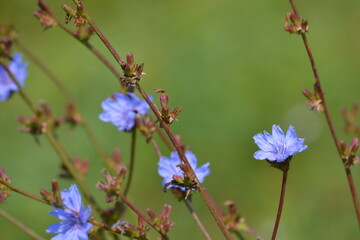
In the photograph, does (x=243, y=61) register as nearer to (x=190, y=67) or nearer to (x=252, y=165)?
(x=190, y=67)

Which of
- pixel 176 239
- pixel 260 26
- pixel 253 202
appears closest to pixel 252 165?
pixel 253 202

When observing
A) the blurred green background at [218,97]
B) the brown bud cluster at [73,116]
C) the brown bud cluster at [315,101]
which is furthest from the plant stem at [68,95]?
the blurred green background at [218,97]

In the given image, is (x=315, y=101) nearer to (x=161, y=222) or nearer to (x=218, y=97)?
(x=161, y=222)

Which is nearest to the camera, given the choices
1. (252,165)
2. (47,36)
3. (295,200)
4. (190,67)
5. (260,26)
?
(295,200)

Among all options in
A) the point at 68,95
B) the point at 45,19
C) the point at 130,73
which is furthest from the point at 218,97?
the point at 130,73

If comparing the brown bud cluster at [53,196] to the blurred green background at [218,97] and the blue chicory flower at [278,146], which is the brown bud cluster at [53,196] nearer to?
the blue chicory flower at [278,146]

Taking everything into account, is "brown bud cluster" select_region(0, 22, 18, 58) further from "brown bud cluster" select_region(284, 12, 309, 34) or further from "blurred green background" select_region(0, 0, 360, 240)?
"blurred green background" select_region(0, 0, 360, 240)

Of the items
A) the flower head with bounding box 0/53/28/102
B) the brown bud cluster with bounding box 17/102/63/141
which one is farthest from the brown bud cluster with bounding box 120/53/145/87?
the flower head with bounding box 0/53/28/102
